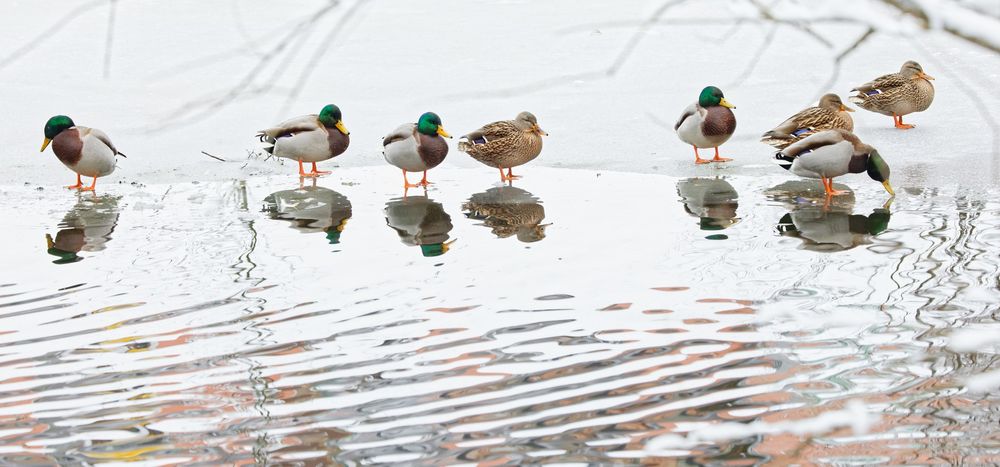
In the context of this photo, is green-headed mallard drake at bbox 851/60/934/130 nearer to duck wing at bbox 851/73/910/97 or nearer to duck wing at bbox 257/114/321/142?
duck wing at bbox 851/73/910/97

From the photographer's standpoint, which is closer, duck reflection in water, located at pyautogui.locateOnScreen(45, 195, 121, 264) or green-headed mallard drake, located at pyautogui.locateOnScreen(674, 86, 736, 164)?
duck reflection in water, located at pyautogui.locateOnScreen(45, 195, 121, 264)

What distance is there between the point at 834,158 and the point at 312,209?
330 cm

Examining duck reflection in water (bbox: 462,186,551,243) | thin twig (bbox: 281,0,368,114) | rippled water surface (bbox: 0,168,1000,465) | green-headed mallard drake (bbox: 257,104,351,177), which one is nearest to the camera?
thin twig (bbox: 281,0,368,114)

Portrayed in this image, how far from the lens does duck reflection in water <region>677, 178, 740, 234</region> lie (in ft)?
22.8

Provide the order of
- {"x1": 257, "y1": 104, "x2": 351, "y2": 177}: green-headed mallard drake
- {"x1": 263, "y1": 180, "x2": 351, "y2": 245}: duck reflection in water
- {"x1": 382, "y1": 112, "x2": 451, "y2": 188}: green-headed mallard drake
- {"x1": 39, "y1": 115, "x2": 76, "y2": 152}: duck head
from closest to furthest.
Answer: {"x1": 263, "y1": 180, "x2": 351, "y2": 245}: duck reflection in water, {"x1": 382, "y1": 112, "x2": 451, "y2": 188}: green-headed mallard drake, {"x1": 39, "y1": 115, "x2": 76, "y2": 152}: duck head, {"x1": 257, "y1": 104, "x2": 351, "y2": 177}: green-headed mallard drake

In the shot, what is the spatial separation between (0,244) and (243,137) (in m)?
3.30

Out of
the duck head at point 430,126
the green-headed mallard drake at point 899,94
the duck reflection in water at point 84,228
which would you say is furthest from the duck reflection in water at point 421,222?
the green-headed mallard drake at point 899,94

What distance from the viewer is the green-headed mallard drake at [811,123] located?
27.5ft

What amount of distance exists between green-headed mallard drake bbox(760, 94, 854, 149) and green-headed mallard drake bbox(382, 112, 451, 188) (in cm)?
226

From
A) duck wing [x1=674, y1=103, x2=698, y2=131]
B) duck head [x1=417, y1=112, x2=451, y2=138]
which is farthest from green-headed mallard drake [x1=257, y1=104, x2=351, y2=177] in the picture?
duck wing [x1=674, y1=103, x2=698, y2=131]

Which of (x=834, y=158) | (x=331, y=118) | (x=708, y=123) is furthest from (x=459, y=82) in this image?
(x=834, y=158)

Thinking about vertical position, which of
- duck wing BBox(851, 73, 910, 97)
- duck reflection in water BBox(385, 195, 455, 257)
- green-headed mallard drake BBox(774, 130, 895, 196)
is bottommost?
duck reflection in water BBox(385, 195, 455, 257)

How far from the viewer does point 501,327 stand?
16.1 ft

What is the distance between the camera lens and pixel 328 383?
4.24m
